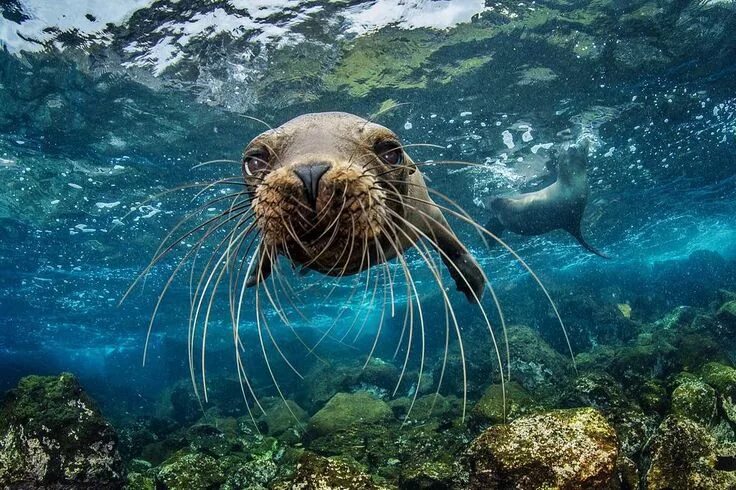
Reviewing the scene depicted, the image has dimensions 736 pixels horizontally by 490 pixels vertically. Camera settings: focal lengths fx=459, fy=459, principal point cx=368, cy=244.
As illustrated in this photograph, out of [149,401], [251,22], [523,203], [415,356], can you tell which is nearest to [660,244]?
[415,356]

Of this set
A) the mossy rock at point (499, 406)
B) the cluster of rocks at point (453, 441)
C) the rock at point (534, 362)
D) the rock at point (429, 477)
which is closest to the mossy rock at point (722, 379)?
the cluster of rocks at point (453, 441)

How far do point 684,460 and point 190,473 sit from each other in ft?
17.5

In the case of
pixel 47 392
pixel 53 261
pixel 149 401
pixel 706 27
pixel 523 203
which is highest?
pixel 706 27

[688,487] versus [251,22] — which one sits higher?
[251,22]

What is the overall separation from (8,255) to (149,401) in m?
20.0

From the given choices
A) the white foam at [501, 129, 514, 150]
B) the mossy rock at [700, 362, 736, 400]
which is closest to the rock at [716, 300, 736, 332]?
the white foam at [501, 129, 514, 150]

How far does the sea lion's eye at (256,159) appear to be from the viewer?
2539mm

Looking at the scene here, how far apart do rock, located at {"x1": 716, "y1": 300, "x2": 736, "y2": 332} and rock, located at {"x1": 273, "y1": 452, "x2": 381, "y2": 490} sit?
13.2m

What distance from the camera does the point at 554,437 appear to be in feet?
12.3

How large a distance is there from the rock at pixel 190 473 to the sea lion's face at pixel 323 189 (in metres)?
4.50

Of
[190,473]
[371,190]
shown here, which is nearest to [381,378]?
[190,473]

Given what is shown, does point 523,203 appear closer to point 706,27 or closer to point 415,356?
point 706,27

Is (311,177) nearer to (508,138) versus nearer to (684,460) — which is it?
(684,460)

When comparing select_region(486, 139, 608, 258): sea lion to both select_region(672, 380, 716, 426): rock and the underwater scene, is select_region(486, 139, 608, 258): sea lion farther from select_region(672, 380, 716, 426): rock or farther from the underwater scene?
select_region(672, 380, 716, 426): rock
